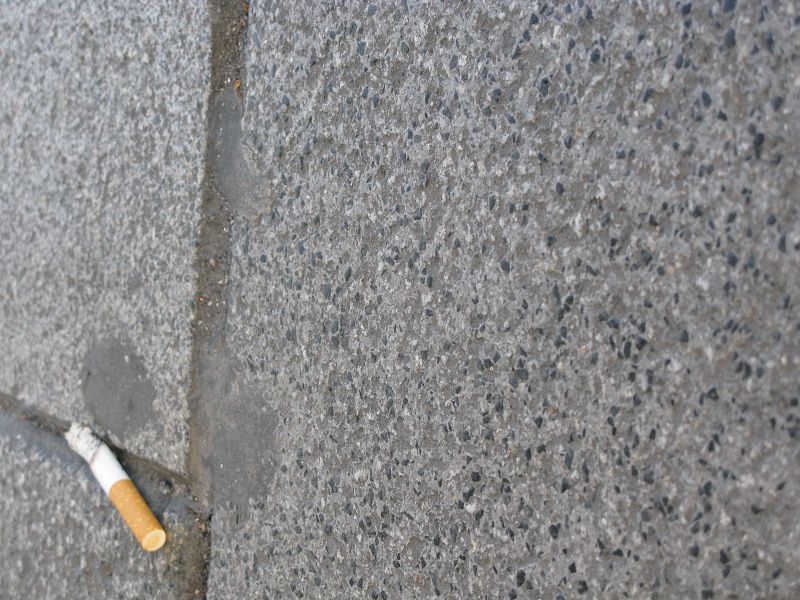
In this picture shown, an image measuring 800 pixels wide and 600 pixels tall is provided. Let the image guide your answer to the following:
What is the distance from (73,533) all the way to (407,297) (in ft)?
2.54

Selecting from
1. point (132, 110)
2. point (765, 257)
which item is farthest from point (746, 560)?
point (132, 110)

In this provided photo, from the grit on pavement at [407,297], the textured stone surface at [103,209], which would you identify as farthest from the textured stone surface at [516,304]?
the textured stone surface at [103,209]

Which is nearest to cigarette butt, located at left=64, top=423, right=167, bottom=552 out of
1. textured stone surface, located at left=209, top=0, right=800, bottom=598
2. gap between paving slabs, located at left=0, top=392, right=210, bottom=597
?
gap between paving slabs, located at left=0, top=392, right=210, bottom=597

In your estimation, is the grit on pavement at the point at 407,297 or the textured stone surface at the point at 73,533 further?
the textured stone surface at the point at 73,533

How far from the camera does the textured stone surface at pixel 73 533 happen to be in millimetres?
1288

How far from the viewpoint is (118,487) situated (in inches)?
52.6

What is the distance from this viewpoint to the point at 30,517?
4.91ft

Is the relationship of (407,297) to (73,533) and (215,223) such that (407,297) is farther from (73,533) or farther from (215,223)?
(73,533)

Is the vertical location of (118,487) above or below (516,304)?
below

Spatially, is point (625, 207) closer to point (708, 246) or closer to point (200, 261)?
point (708, 246)

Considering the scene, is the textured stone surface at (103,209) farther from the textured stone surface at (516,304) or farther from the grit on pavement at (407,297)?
the textured stone surface at (516,304)

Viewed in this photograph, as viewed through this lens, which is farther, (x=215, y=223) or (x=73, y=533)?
(x=73, y=533)

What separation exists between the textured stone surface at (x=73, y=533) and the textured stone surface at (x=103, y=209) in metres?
0.07

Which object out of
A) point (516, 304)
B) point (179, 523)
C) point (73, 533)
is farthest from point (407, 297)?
point (73, 533)
